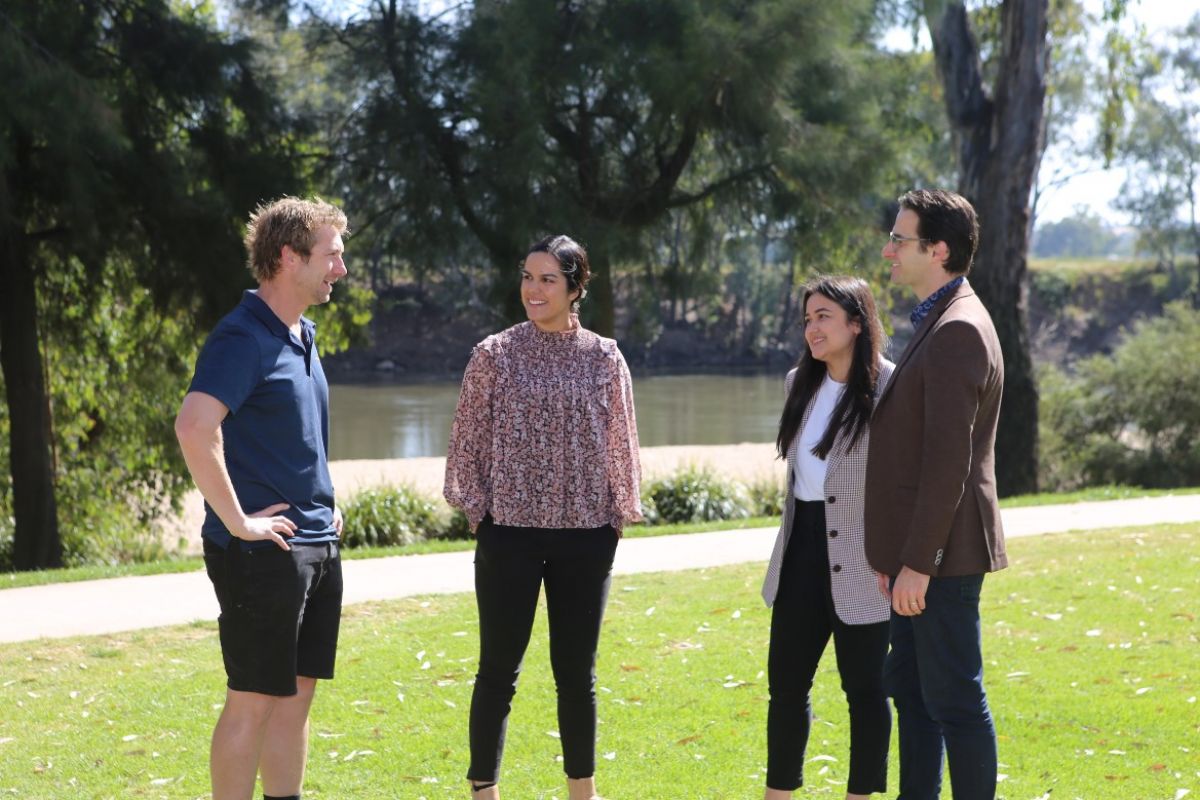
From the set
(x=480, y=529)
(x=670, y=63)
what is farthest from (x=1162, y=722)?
(x=670, y=63)

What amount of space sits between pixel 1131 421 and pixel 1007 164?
191 inches

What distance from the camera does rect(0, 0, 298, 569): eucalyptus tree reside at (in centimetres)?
1084

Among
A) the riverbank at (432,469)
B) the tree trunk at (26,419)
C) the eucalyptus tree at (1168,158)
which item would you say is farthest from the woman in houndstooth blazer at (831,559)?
the eucalyptus tree at (1168,158)

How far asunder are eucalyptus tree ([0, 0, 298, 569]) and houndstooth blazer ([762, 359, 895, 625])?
26.0ft

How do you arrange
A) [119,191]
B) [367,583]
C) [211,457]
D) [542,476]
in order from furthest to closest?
[119,191], [367,583], [542,476], [211,457]

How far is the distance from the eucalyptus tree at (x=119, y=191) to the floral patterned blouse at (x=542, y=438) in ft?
24.0

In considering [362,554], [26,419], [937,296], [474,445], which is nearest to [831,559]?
[937,296]

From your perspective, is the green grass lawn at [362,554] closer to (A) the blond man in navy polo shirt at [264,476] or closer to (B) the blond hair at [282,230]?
(A) the blond man in navy polo shirt at [264,476]

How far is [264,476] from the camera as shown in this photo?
3.44 m

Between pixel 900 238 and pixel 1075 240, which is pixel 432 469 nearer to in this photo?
pixel 900 238

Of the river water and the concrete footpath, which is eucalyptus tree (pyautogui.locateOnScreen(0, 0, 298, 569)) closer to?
the concrete footpath

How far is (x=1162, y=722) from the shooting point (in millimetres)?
5168

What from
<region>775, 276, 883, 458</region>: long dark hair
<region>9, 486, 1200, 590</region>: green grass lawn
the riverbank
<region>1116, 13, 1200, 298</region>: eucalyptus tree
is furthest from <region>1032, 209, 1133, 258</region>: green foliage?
<region>775, 276, 883, 458</region>: long dark hair

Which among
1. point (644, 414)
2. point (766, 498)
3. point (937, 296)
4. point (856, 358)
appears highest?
point (937, 296)
